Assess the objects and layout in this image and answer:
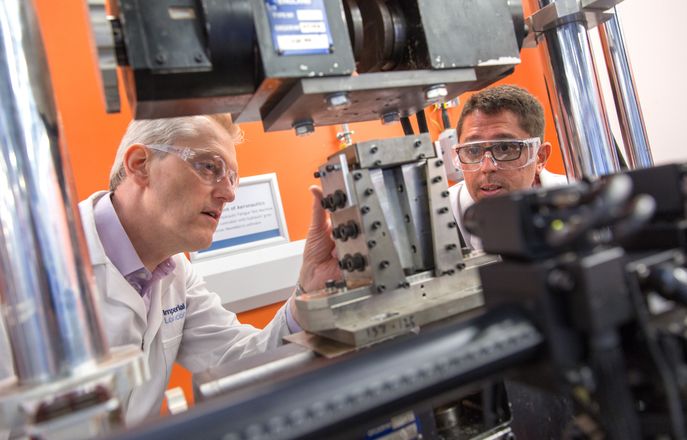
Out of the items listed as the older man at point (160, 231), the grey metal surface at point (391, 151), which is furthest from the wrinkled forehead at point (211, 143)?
the grey metal surface at point (391, 151)

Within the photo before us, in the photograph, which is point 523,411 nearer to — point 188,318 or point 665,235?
point 665,235

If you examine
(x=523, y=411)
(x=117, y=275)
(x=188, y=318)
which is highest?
(x=117, y=275)

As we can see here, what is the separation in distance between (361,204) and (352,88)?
0.60ft

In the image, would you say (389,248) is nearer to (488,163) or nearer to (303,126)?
(303,126)

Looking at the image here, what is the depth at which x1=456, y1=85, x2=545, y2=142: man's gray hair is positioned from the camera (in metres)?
1.80

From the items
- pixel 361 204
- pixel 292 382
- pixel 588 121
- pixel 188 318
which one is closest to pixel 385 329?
pixel 361 204

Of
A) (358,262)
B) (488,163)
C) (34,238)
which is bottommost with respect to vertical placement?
(358,262)

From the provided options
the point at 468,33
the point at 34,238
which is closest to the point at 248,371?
the point at 34,238

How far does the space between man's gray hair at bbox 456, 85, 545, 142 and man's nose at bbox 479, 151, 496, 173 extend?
0.65ft

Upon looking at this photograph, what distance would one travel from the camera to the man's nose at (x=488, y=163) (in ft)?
5.70

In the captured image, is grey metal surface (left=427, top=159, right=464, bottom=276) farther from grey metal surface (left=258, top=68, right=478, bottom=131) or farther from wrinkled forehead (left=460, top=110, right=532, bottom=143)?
wrinkled forehead (left=460, top=110, right=532, bottom=143)

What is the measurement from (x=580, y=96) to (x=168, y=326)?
1393 millimetres

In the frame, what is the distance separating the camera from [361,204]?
743 mm

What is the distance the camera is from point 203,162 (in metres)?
1.44
